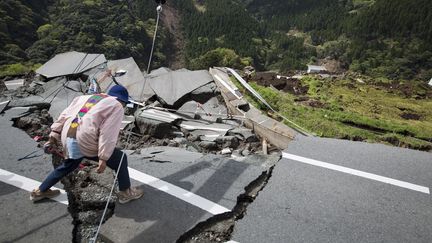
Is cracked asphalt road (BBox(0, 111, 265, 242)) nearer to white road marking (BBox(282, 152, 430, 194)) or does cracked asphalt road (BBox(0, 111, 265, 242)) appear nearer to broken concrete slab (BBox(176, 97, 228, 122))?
white road marking (BBox(282, 152, 430, 194))

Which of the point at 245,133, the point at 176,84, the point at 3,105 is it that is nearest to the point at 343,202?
the point at 245,133

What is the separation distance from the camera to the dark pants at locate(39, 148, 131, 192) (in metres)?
3.49

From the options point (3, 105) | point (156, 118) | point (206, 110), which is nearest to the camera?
point (156, 118)

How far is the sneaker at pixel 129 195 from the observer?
3.67 metres

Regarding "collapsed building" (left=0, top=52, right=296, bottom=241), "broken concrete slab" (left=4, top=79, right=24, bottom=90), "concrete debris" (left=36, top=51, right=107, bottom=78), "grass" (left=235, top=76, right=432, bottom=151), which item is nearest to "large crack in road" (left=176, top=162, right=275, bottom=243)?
"collapsed building" (left=0, top=52, right=296, bottom=241)

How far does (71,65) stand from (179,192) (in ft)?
24.2

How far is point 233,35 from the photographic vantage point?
81.5 m

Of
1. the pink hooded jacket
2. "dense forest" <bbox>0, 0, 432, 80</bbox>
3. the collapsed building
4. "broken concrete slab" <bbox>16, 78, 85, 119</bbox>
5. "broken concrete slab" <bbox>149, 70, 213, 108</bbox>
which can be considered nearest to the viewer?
the pink hooded jacket

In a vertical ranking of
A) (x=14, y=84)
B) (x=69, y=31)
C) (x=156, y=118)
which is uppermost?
(x=69, y=31)

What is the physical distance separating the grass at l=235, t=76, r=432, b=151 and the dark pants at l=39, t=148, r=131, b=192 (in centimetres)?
373

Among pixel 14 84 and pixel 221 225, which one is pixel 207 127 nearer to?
pixel 221 225

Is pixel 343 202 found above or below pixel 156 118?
below

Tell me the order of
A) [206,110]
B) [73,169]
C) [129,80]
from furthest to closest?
[129,80], [206,110], [73,169]

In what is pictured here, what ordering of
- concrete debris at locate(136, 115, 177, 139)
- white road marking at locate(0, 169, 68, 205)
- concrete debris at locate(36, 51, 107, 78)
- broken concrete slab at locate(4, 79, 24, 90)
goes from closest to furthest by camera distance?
white road marking at locate(0, 169, 68, 205) → concrete debris at locate(136, 115, 177, 139) → concrete debris at locate(36, 51, 107, 78) → broken concrete slab at locate(4, 79, 24, 90)
